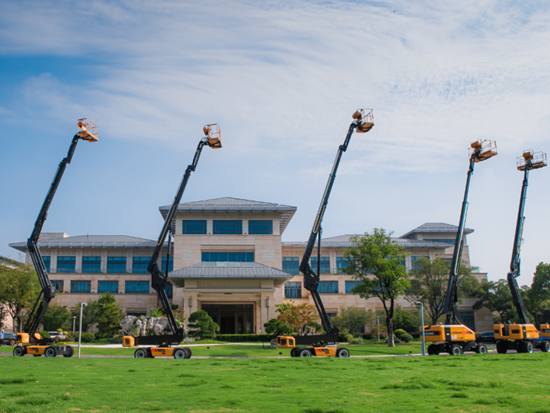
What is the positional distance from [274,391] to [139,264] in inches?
2365

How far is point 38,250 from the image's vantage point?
2819 centimetres

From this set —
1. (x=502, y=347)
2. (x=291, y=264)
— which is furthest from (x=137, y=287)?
(x=502, y=347)

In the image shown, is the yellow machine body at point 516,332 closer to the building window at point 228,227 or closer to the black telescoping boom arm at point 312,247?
the black telescoping boom arm at point 312,247

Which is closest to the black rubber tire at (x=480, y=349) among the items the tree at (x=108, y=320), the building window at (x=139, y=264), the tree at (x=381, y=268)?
the tree at (x=381, y=268)

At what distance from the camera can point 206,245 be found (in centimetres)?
5878

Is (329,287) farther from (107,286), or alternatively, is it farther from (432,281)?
(107,286)

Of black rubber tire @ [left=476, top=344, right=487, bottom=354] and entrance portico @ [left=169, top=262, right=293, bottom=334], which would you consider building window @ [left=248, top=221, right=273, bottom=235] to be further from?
black rubber tire @ [left=476, top=344, right=487, bottom=354]

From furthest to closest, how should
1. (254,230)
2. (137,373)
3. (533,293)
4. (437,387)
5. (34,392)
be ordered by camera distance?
(254,230) → (533,293) → (137,373) → (437,387) → (34,392)

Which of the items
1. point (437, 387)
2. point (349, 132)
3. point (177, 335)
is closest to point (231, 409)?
point (437, 387)

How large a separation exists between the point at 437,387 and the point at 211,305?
45199mm

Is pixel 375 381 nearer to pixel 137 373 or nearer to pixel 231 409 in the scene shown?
pixel 231 409

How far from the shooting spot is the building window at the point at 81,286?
6650cm

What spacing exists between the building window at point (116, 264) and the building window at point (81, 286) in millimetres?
3570

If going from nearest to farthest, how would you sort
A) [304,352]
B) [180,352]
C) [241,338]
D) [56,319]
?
[180,352], [304,352], [241,338], [56,319]
